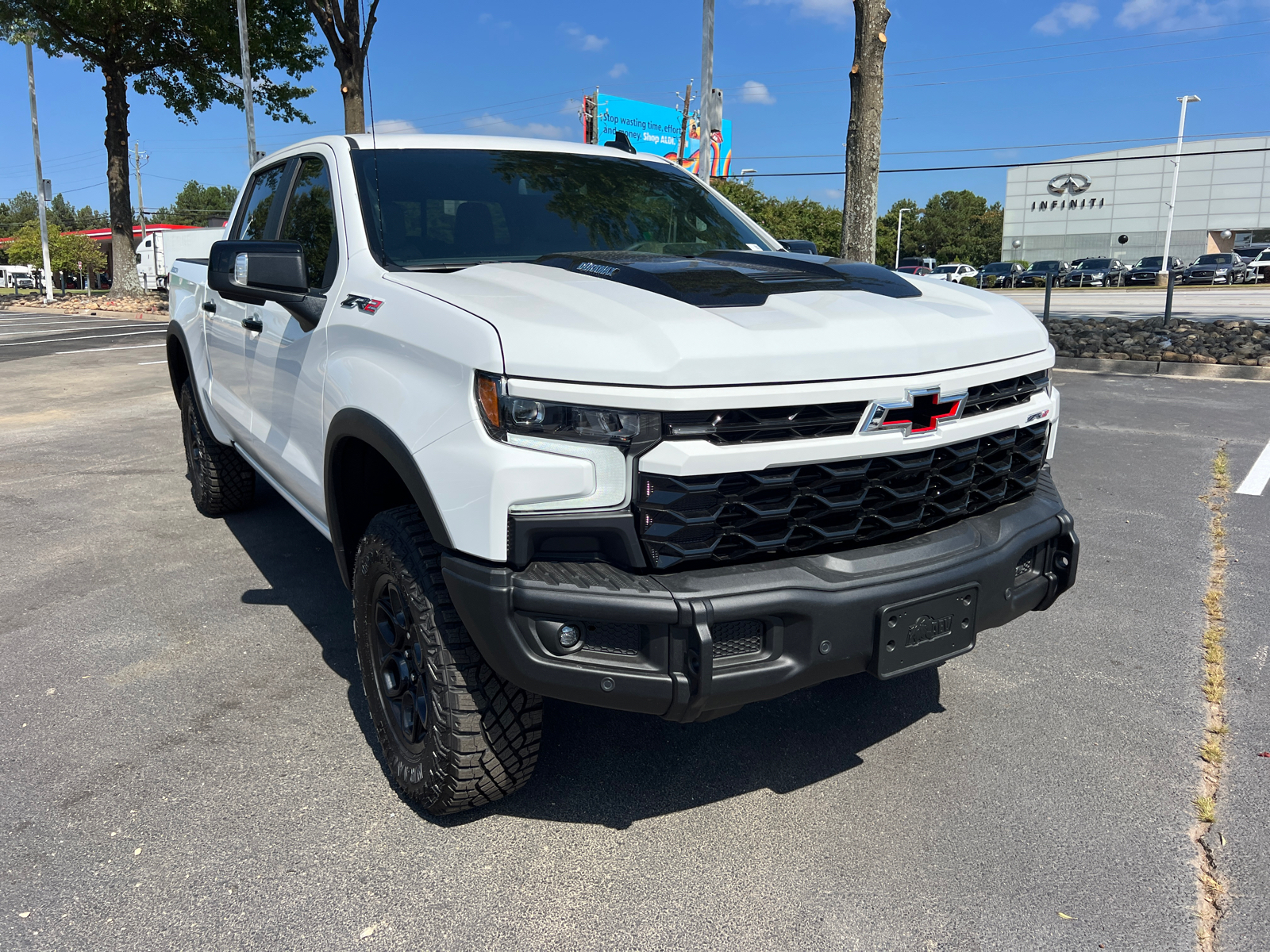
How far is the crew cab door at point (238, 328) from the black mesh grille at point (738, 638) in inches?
99.5

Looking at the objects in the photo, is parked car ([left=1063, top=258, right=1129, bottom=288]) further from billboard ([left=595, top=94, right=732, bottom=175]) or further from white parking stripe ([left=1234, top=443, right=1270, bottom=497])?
white parking stripe ([left=1234, top=443, right=1270, bottom=497])

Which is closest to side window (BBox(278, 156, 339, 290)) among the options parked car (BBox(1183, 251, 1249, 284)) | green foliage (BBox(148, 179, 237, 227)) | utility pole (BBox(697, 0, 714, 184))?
utility pole (BBox(697, 0, 714, 184))

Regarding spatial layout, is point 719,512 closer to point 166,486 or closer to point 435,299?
point 435,299

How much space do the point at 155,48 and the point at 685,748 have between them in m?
28.3

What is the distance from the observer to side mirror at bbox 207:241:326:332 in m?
3.00

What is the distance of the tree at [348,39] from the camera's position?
17.2 m

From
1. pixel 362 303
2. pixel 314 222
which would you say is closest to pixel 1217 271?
pixel 314 222

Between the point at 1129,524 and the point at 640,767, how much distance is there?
366 centimetres

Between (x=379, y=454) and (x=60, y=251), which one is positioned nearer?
Result: (x=379, y=454)

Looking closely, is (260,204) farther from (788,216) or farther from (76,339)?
(788,216)

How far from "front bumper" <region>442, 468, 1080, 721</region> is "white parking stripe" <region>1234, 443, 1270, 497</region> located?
4660mm

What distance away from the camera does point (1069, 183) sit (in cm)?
6406

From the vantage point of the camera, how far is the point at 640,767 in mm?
2967

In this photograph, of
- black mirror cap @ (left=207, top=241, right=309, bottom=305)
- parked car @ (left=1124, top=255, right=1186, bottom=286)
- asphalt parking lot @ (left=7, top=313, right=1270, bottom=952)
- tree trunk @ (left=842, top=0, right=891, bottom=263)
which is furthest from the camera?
parked car @ (left=1124, top=255, right=1186, bottom=286)
